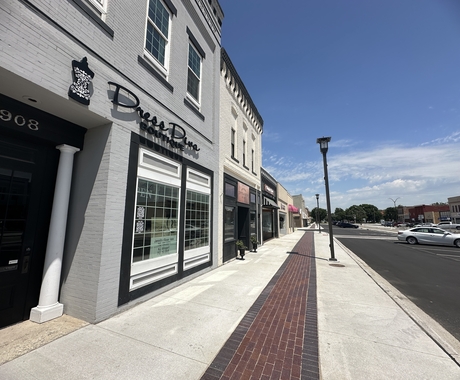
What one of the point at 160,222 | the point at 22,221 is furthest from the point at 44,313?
the point at 160,222

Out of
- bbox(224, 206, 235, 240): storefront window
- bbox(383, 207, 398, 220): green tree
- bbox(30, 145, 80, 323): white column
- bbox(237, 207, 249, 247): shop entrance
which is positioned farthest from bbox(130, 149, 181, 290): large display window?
bbox(383, 207, 398, 220): green tree

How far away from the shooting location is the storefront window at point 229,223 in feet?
33.7

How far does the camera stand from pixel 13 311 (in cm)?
375

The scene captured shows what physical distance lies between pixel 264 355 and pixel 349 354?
1273 millimetres

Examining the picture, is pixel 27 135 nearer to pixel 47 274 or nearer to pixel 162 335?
pixel 47 274

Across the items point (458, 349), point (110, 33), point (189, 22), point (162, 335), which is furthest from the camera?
point (189, 22)

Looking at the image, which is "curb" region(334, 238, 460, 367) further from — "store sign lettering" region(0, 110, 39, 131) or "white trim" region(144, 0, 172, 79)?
Result: "white trim" region(144, 0, 172, 79)

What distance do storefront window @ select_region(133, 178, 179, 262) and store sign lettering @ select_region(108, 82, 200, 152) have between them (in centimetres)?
131

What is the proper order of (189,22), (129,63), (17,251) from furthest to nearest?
1. (189,22)
2. (129,63)
3. (17,251)

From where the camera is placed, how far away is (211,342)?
3.39 metres

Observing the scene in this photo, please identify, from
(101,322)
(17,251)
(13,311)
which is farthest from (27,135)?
(101,322)

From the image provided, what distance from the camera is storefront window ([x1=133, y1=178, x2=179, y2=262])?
16.8ft

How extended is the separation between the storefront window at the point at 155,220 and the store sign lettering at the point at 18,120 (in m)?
Answer: 2.09

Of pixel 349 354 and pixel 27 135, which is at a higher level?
pixel 27 135
